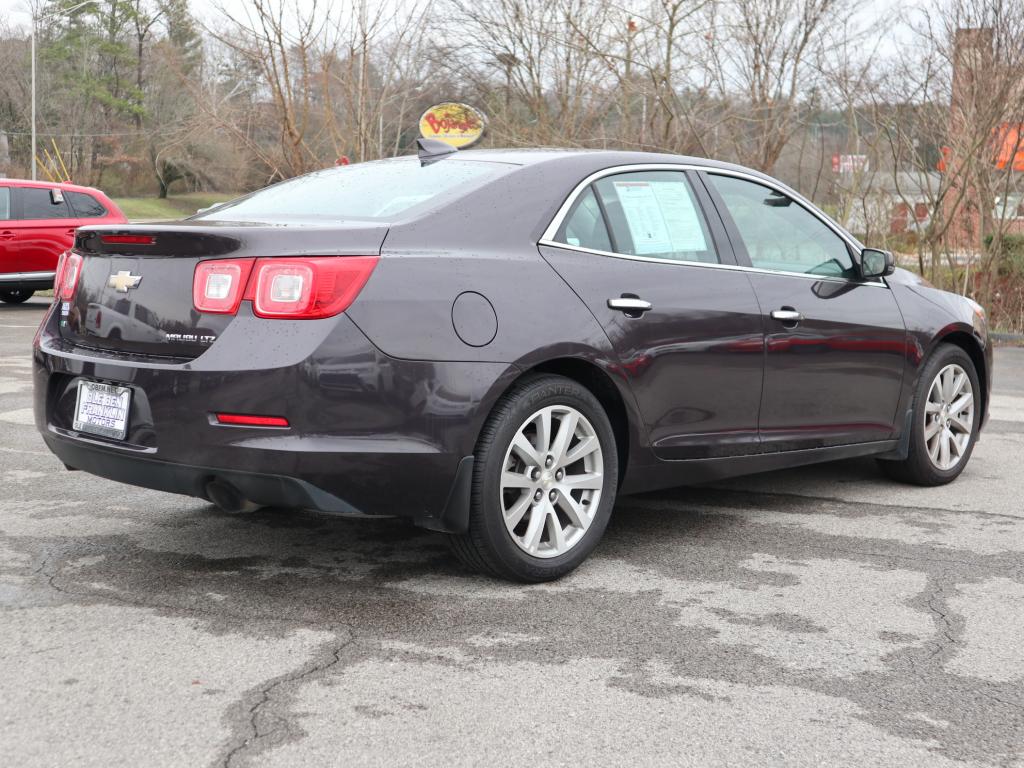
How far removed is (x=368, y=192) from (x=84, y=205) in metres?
13.6

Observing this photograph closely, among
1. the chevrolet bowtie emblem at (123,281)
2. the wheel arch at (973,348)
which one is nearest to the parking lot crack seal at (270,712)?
the chevrolet bowtie emblem at (123,281)

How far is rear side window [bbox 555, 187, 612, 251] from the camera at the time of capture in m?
4.32

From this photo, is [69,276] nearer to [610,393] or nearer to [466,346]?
[466,346]

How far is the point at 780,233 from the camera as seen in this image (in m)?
5.25

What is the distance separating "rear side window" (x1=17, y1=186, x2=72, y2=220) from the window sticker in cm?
1351

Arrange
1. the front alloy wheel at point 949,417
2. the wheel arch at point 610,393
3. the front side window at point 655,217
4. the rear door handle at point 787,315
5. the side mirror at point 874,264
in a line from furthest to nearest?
the front alloy wheel at point 949,417 < the side mirror at point 874,264 < the rear door handle at point 787,315 < the front side window at point 655,217 < the wheel arch at point 610,393

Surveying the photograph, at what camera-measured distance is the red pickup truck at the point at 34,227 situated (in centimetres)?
1614

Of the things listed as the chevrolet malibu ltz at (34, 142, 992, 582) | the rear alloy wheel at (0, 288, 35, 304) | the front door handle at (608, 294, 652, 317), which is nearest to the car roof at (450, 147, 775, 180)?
the chevrolet malibu ltz at (34, 142, 992, 582)

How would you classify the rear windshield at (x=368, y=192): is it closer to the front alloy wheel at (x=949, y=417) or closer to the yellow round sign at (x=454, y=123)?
the front alloy wheel at (x=949, y=417)

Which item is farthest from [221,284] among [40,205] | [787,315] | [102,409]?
[40,205]

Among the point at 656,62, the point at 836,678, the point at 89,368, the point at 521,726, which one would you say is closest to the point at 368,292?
the point at 89,368

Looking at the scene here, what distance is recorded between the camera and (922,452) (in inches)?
230

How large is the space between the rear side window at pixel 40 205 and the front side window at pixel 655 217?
1348 centimetres

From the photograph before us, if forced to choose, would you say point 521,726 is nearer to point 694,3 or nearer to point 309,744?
point 309,744
